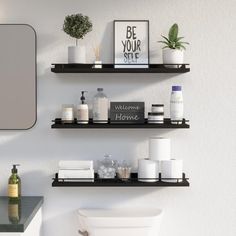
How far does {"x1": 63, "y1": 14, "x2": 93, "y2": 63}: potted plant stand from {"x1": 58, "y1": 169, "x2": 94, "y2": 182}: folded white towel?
2.07 feet

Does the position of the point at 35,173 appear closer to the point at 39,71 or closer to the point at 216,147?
the point at 39,71

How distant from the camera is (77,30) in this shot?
255 cm

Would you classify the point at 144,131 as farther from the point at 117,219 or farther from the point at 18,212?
the point at 18,212

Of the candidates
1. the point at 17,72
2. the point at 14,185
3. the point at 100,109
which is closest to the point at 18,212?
the point at 14,185

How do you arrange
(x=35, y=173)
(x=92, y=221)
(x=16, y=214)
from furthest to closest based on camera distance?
(x=35, y=173) → (x=92, y=221) → (x=16, y=214)

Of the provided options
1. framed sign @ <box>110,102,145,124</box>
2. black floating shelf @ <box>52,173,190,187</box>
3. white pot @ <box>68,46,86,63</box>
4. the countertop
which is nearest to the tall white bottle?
framed sign @ <box>110,102,145,124</box>

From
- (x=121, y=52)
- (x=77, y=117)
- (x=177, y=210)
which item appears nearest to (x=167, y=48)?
(x=121, y=52)

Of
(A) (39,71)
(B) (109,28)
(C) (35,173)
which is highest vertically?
(B) (109,28)

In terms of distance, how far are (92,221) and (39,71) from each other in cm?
94

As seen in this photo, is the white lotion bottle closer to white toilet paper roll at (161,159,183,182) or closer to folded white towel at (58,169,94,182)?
white toilet paper roll at (161,159,183,182)

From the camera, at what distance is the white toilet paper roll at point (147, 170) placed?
2600 mm

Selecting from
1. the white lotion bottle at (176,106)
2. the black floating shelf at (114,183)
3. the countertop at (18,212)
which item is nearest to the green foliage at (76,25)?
the white lotion bottle at (176,106)

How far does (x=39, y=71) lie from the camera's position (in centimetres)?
274

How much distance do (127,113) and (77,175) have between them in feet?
1.50
